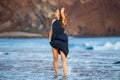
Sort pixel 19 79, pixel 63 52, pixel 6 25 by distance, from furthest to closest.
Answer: pixel 6 25 → pixel 63 52 → pixel 19 79

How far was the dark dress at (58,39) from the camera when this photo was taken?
885 cm

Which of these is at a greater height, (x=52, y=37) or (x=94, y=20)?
(x=94, y=20)

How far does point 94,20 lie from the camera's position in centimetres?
3781

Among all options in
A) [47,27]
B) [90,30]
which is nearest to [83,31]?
[90,30]

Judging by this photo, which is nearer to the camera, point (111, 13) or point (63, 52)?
point (63, 52)

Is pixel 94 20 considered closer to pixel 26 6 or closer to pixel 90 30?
pixel 90 30

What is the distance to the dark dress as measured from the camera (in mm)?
8852

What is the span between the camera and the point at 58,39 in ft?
29.3

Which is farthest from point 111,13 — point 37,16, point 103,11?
point 37,16

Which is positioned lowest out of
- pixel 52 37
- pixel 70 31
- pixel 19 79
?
pixel 19 79

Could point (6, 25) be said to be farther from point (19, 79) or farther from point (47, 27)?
point (19, 79)

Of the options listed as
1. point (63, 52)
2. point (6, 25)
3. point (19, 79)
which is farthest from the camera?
point (6, 25)

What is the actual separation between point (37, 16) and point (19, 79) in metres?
29.3

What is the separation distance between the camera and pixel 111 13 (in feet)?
124
